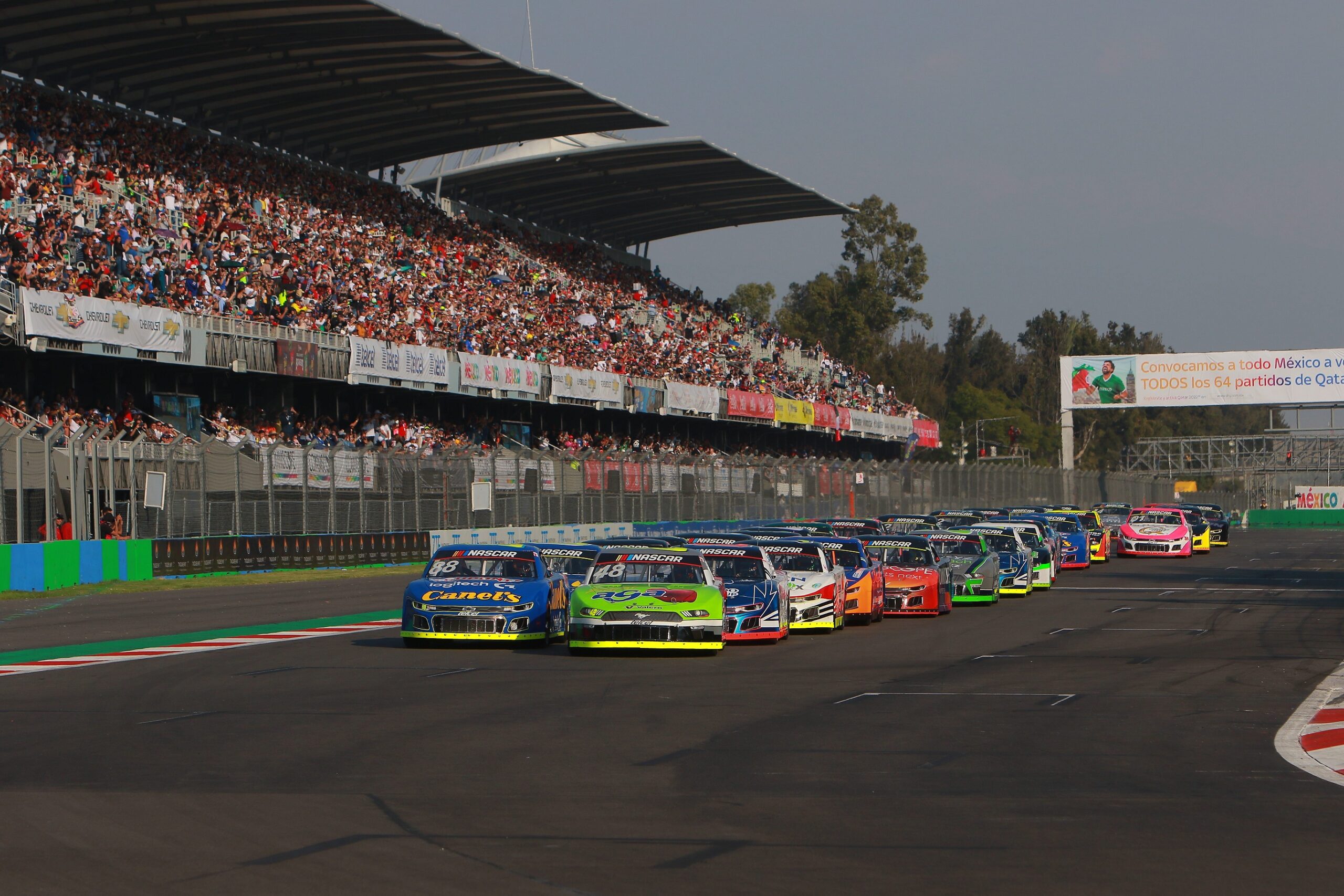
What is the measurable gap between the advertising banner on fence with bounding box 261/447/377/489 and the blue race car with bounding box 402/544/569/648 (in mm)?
13644

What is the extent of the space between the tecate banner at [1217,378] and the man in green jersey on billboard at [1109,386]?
0.08ft

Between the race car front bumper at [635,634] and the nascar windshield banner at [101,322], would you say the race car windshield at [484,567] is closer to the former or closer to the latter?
the race car front bumper at [635,634]

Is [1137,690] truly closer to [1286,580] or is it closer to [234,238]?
[1286,580]

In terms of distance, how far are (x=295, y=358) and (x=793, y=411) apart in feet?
99.5

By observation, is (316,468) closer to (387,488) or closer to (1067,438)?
(387,488)

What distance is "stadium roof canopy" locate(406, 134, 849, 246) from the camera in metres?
59.2

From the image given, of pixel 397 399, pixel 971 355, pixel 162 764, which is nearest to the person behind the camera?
pixel 162 764

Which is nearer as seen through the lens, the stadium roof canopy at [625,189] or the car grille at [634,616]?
the car grille at [634,616]

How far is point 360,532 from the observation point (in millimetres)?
35625

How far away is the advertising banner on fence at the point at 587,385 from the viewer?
50.2 meters

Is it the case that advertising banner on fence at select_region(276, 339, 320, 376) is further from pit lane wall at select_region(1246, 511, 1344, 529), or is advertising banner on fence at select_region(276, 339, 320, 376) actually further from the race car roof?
pit lane wall at select_region(1246, 511, 1344, 529)

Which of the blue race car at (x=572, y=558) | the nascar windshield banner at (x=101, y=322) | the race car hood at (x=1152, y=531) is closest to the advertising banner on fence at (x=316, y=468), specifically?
the nascar windshield banner at (x=101, y=322)

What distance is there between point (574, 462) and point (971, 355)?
368 feet

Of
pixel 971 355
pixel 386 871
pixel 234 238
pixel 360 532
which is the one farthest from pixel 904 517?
pixel 971 355
